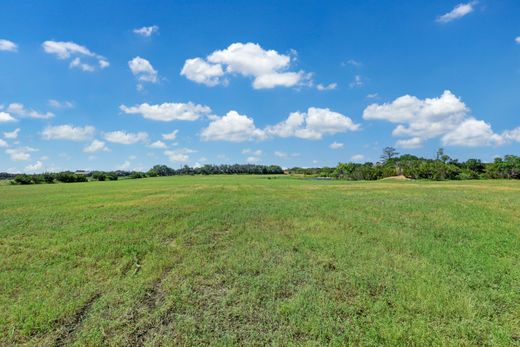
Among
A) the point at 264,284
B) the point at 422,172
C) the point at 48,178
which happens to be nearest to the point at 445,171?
the point at 422,172

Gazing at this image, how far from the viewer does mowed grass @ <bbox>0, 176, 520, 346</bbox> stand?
4.73 m

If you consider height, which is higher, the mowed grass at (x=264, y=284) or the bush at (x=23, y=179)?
the bush at (x=23, y=179)

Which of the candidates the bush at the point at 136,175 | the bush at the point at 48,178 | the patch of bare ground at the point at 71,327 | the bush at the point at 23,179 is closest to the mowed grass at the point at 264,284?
the patch of bare ground at the point at 71,327

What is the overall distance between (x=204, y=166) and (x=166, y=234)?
156198 millimetres

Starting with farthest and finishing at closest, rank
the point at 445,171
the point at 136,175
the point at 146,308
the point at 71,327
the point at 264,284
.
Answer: the point at 136,175
the point at 445,171
the point at 264,284
the point at 146,308
the point at 71,327

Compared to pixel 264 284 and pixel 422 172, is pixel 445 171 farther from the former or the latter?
pixel 264 284

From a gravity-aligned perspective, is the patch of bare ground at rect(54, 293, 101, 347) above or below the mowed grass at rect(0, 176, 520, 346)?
below

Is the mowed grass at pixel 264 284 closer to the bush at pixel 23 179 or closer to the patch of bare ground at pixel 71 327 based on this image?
the patch of bare ground at pixel 71 327

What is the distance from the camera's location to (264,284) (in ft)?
21.3

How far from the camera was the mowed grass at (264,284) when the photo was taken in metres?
4.73

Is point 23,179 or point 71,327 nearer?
point 71,327

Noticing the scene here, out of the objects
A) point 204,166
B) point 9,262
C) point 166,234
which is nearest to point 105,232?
point 166,234

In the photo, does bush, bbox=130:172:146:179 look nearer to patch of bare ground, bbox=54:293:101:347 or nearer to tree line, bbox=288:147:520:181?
tree line, bbox=288:147:520:181

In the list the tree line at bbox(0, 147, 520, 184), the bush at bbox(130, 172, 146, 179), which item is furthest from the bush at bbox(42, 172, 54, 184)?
the bush at bbox(130, 172, 146, 179)
